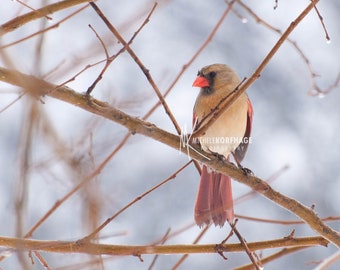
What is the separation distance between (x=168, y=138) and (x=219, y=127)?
97 centimetres

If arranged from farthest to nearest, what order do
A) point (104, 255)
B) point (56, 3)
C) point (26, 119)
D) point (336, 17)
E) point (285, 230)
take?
point (336, 17), point (285, 230), point (104, 255), point (56, 3), point (26, 119)

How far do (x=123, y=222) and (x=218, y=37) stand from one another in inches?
90.1

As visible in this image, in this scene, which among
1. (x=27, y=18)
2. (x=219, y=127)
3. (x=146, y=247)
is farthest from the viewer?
(x=219, y=127)

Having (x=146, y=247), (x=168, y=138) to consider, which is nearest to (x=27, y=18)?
(x=168, y=138)

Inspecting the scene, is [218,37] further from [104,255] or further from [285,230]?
[104,255]

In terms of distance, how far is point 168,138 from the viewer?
157 cm

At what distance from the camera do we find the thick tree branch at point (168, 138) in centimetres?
138

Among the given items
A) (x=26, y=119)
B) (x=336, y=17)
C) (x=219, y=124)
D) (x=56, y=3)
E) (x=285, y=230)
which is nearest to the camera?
(x=26, y=119)

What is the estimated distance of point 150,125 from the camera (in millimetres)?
1558

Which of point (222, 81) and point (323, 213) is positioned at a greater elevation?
point (323, 213)

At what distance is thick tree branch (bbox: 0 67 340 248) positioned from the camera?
4.54ft

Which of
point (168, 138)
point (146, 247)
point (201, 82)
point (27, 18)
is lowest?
point (146, 247)

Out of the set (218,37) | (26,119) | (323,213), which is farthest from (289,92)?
(26,119)

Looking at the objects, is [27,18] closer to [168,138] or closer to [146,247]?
[168,138]
